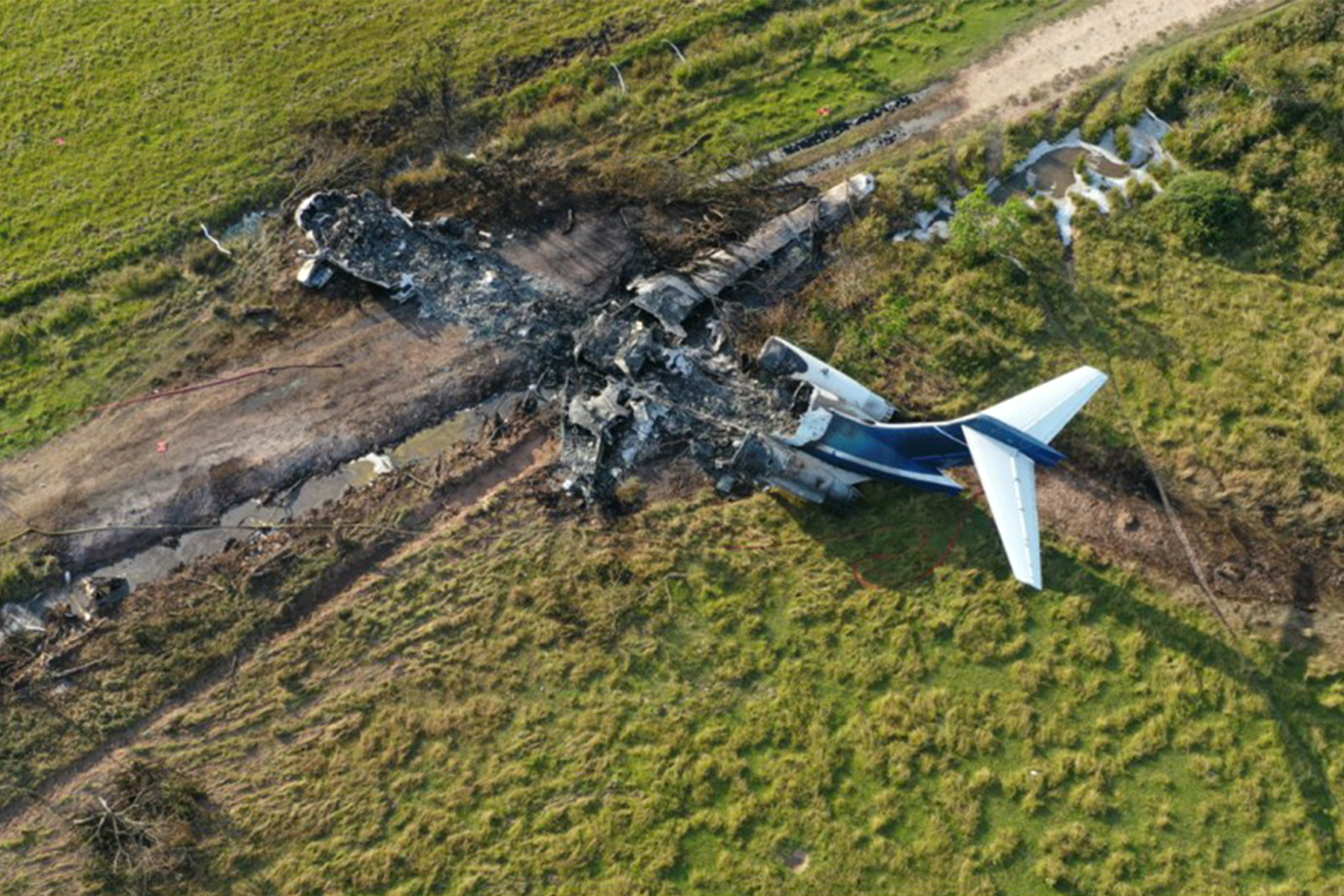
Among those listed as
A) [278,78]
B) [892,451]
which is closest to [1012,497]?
[892,451]

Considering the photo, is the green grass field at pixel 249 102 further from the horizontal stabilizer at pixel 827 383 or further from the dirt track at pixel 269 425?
the horizontal stabilizer at pixel 827 383

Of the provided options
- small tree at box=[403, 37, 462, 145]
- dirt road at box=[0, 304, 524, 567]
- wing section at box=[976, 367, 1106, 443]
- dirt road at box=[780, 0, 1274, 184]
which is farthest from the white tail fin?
small tree at box=[403, 37, 462, 145]

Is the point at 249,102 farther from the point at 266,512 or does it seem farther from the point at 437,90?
the point at 266,512

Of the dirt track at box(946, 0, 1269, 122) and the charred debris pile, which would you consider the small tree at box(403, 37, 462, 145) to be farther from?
the dirt track at box(946, 0, 1269, 122)

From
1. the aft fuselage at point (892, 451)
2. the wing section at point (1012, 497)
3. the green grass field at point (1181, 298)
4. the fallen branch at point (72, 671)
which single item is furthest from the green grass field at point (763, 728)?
the green grass field at point (1181, 298)

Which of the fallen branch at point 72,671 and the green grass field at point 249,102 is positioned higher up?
the green grass field at point 249,102

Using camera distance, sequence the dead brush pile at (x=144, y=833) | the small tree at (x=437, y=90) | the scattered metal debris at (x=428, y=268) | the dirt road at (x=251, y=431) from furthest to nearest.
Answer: the small tree at (x=437, y=90)
the scattered metal debris at (x=428, y=268)
the dirt road at (x=251, y=431)
the dead brush pile at (x=144, y=833)
